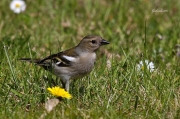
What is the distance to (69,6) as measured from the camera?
10289mm

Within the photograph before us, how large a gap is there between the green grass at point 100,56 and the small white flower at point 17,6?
91 mm

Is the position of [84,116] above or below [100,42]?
below

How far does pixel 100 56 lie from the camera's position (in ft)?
28.0

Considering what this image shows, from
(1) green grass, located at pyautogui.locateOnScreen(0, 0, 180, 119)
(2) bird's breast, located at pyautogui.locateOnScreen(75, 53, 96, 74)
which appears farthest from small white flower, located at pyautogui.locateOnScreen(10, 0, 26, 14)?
(2) bird's breast, located at pyautogui.locateOnScreen(75, 53, 96, 74)

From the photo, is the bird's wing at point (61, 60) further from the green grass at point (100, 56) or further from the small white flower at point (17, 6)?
the small white flower at point (17, 6)

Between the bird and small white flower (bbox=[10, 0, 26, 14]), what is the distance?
3.52 m

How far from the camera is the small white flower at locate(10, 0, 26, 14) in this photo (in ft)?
32.0

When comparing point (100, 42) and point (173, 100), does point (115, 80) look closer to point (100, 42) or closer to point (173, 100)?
point (100, 42)

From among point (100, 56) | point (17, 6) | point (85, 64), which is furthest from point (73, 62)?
point (17, 6)

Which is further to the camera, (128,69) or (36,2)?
(36,2)

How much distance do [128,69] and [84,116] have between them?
157cm

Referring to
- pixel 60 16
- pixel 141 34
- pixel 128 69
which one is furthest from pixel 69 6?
pixel 128 69

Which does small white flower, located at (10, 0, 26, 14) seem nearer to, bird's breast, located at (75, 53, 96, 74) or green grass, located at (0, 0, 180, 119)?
green grass, located at (0, 0, 180, 119)

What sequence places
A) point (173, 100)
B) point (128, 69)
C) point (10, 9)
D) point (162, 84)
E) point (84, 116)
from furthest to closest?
point (10, 9) → point (128, 69) → point (162, 84) → point (173, 100) → point (84, 116)
